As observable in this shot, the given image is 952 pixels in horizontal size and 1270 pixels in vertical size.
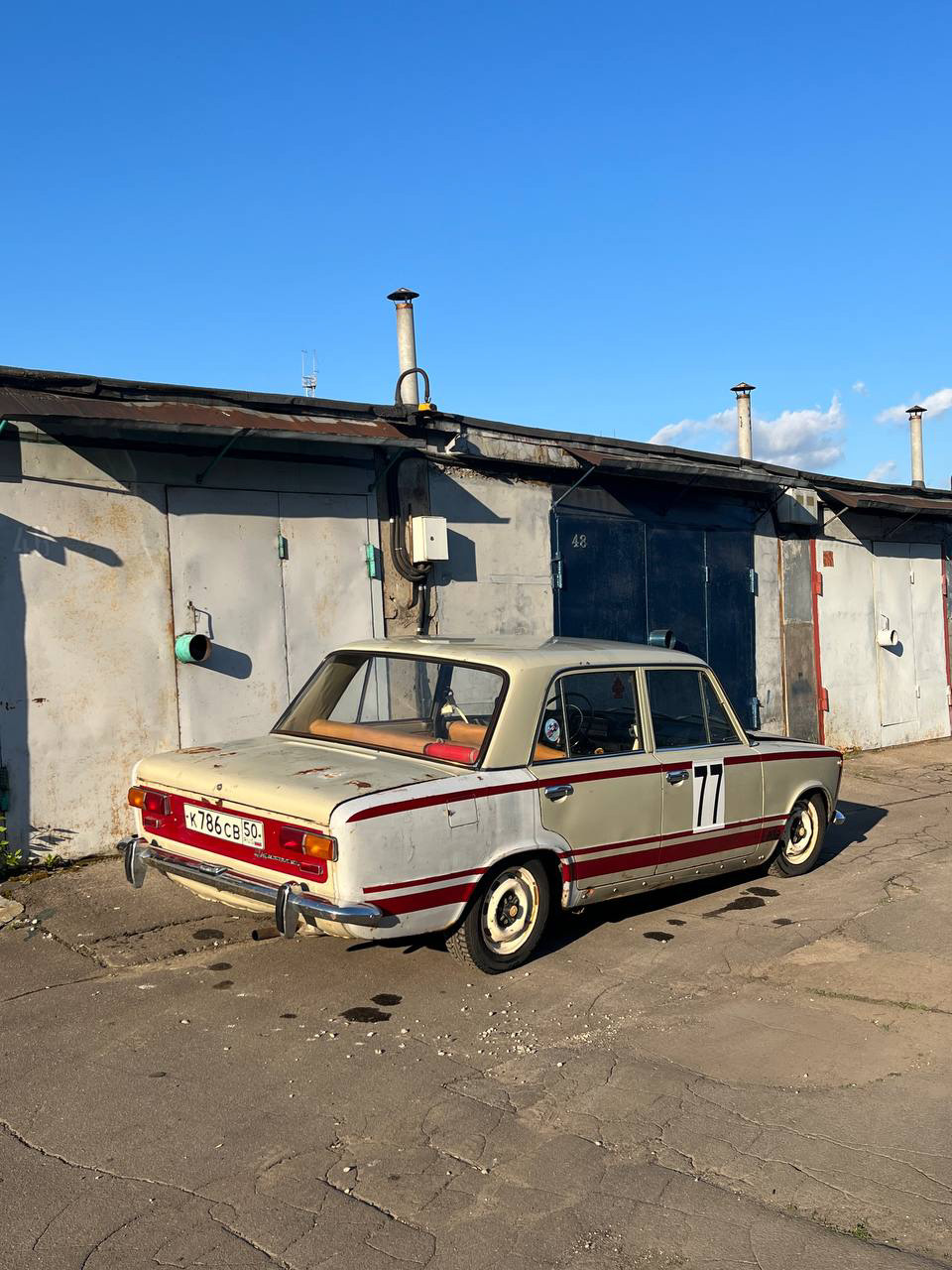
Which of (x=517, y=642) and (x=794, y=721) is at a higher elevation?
(x=517, y=642)

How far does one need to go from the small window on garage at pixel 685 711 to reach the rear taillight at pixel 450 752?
128cm

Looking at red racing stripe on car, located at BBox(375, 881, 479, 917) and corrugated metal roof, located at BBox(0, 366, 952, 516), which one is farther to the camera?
corrugated metal roof, located at BBox(0, 366, 952, 516)

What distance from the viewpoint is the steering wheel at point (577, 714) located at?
5914 mm

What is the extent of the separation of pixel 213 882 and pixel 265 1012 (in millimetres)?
621

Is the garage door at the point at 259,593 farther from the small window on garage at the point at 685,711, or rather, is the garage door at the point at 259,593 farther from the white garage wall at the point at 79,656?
the small window on garage at the point at 685,711

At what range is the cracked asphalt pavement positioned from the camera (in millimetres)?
3254

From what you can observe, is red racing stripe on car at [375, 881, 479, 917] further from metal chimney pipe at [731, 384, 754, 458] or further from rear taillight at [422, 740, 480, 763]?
metal chimney pipe at [731, 384, 754, 458]

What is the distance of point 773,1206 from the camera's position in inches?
134

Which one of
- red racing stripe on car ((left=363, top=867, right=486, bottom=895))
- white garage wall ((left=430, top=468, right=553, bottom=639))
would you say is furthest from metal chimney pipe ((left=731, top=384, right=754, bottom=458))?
red racing stripe on car ((left=363, top=867, right=486, bottom=895))

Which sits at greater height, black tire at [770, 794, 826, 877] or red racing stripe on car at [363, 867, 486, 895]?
red racing stripe on car at [363, 867, 486, 895]

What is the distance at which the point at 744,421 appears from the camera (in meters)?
15.4

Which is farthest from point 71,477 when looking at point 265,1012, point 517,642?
point 265,1012

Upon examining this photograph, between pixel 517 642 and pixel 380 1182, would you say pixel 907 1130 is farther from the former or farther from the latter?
pixel 517 642

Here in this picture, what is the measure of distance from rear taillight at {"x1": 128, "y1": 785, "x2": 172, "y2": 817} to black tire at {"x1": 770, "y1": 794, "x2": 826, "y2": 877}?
13.2 feet
